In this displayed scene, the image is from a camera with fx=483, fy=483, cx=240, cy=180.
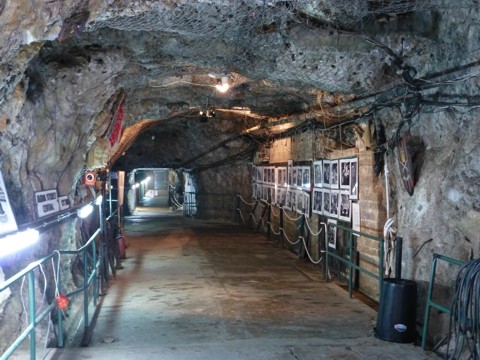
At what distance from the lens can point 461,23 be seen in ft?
17.0

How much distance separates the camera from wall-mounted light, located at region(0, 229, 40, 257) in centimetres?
399

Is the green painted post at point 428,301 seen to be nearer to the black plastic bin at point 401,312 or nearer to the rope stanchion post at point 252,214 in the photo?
the black plastic bin at point 401,312

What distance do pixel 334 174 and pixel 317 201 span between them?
3.81 ft

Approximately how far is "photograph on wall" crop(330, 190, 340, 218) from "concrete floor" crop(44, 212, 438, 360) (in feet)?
4.27

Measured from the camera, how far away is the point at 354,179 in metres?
8.45

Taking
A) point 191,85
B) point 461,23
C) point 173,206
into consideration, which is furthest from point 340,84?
point 173,206

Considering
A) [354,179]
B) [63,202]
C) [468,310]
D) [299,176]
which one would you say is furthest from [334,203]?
[63,202]

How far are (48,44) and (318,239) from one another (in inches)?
272

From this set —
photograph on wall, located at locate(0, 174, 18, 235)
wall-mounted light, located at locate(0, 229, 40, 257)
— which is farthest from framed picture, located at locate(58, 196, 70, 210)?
photograph on wall, located at locate(0, 174, 18, 235)

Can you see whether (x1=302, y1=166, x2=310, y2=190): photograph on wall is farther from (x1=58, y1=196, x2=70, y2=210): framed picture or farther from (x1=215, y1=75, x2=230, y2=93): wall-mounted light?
(x1=58, y1=196, x2=70, y2=210): framed picture

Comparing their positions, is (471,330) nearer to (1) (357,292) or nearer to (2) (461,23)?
(2) (461,23)

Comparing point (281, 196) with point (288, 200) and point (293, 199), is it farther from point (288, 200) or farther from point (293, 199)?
point (293, 199)

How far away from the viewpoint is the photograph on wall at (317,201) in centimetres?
1018

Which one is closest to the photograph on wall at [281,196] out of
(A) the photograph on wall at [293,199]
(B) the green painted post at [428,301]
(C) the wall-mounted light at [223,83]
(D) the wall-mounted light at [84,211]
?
(A) the photograph on wall at [293,199]
